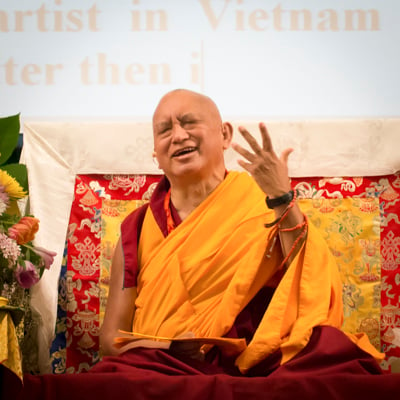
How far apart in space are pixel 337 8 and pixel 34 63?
129 cm

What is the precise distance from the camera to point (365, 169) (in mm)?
2814

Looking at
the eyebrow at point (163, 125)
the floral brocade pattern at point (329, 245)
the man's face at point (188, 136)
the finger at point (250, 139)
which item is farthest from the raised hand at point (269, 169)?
the floral brocade pattern at point (329, 245)

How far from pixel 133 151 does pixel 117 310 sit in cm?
74

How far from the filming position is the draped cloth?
216 centimetres

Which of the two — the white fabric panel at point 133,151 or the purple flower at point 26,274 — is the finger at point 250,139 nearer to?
the white fabric panel at point 133,151

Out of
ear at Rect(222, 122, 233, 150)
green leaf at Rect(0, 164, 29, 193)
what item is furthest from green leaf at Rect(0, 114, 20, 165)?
ear at Rect(222, 122, 233, 150)

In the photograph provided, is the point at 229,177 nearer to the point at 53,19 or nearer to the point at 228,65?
the point at 228,65

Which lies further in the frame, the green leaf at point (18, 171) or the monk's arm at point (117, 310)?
the green leaf at point (18, 171)

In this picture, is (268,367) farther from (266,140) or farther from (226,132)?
(226,132)

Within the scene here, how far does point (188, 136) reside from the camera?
2.43 m

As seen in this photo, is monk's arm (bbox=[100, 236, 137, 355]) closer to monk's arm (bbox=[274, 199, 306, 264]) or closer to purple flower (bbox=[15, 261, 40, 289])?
purple flower (bbox=[15, 261, 40, 289])

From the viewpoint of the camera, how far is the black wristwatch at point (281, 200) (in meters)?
2.18

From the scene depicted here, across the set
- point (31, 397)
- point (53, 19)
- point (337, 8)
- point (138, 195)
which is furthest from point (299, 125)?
point (31, 397)

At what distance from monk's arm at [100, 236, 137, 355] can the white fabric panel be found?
45 centimetres
